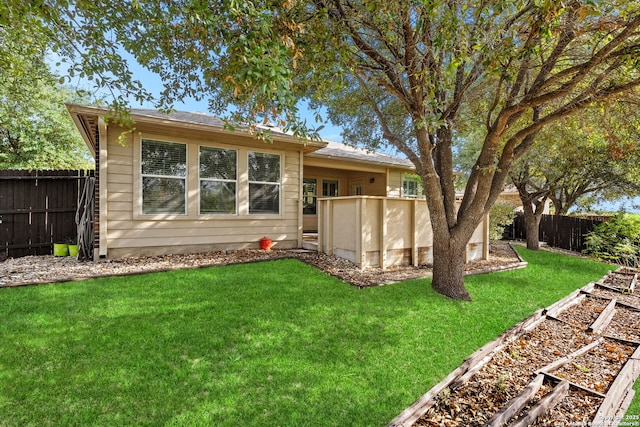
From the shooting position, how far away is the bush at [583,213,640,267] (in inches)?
300

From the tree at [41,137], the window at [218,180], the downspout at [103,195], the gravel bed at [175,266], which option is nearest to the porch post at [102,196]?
the downspout at [103,195]

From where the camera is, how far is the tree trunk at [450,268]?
180 inches

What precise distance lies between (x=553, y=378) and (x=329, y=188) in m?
9.42

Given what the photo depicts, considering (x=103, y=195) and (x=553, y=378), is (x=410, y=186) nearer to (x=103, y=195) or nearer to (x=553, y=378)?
(x=553, y=378)

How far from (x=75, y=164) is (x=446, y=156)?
1780cm

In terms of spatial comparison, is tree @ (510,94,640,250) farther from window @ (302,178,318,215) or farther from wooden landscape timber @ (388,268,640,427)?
window @ (302,178,318,215)

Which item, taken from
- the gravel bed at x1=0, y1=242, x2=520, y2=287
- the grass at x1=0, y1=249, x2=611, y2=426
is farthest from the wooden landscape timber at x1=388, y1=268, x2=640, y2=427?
the gravel bed at x1=0, y1=242, x2=520, y2=287

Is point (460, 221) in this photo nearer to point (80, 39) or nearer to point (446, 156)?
point (446, 156)

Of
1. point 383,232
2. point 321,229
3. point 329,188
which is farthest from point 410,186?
point 383,232

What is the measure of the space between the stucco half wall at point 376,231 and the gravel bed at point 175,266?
0.25 m

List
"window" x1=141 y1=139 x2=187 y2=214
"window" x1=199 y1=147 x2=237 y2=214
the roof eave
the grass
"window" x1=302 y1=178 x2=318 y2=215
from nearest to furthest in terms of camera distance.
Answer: the grass → the roof eave → "window" x1=141 y1=139 x2=187 y2=214 → "window" x1=199 y1=147 x2=237 y2=214 → "window" x1=302 y1=178 x2=318 y2=215

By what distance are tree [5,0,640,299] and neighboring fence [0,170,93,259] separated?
4362 millimetres

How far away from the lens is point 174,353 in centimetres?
259

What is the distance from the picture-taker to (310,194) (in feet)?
36.7
